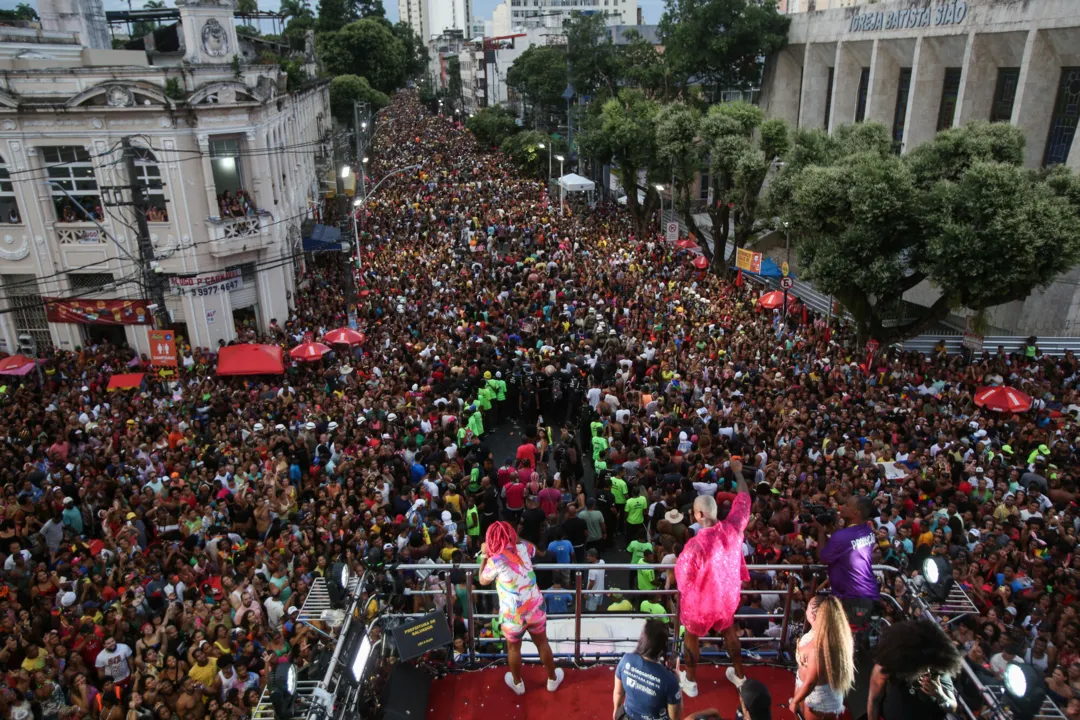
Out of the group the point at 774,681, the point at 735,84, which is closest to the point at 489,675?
the point at 774,681

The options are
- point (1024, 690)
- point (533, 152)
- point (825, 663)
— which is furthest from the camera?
point (533, 152)

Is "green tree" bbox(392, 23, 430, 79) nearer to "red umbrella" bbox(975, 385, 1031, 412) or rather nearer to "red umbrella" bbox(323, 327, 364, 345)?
"red umbrella" bbox(323, 327, 364, 345)

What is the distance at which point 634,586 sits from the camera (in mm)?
9555

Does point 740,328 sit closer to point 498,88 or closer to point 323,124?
point 323,124

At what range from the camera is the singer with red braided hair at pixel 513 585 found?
569 centimetres

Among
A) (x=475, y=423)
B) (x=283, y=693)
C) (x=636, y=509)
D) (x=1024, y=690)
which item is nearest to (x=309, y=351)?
(x=475, y=423)

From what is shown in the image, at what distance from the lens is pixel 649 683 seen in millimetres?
4719

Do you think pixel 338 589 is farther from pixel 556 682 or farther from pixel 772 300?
pixel 772 300

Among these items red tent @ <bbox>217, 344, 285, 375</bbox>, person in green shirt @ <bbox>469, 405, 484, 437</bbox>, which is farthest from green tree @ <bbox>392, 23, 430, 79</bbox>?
person in green shirt @ <bbox>469, 405, 484, 437</bbox>

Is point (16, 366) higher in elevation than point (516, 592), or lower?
lower

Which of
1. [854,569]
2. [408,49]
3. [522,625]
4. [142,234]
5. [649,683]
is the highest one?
[408,49]

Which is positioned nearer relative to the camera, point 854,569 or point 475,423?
point 854,569

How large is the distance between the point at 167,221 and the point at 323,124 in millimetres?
24708

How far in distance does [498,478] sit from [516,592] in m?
6.08
